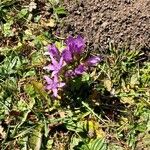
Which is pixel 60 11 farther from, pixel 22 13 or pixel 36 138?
pixel 36 138

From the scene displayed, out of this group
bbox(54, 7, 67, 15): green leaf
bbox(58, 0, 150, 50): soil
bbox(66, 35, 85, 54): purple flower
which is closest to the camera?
bbox(66, 35, 85, 54): purple flower

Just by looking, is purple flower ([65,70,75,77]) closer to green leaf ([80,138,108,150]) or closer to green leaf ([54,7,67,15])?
green leaf ([80,138,108,150])

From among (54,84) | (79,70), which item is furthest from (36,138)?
(79,70)

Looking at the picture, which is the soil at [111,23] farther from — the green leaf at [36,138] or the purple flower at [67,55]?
the green leaf at [36,138]

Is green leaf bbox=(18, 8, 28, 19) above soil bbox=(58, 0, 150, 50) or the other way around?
above

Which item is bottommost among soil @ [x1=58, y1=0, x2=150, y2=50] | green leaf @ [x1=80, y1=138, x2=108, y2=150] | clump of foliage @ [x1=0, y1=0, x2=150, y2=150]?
green leaf @ [x1=80, y1=138, x2=108, y2=150]

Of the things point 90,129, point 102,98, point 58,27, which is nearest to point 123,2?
point 58,27

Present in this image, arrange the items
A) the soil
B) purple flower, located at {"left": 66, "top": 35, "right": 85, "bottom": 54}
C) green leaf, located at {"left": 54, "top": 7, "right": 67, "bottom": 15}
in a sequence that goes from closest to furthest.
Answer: purple flower, located at {"left": 66, "top": 35, "right": 85, "bottom": 54}, the soil, green leaf, located at {"left": 54, "top": 7, "right": 67, "bottom": 15}

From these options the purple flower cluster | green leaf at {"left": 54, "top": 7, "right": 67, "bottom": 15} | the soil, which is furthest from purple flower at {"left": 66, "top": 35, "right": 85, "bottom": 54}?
green leaf at {"left": 54, "top": 7, "right": 67, "bottom": 15}
